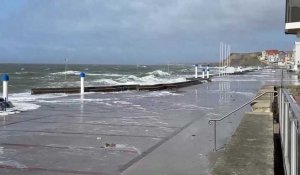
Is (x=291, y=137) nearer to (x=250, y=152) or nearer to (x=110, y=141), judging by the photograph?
(x=250, y=152)

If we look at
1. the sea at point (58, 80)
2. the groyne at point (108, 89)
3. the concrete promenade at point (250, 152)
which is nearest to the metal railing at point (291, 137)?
the concrete promenade at point (250, 152)

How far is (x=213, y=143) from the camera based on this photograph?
365 inches

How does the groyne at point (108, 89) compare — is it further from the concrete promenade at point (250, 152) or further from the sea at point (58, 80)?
the concrete promenade at point (250, 152)

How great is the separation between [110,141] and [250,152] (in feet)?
11.7

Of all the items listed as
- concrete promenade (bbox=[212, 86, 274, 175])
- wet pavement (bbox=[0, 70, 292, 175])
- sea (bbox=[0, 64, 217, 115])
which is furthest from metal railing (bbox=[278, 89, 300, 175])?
sea (bbox=[0, 64, 217, 115])

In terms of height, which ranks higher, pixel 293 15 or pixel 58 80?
pixel 293 15

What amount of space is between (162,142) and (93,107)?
7.60 metres

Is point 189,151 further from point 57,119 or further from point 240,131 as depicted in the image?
point 57,119

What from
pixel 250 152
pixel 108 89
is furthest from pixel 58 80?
pixel 250 152

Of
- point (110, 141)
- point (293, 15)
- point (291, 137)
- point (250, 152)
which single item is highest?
point (293, 15)

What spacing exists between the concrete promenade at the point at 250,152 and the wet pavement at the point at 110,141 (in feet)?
1.79

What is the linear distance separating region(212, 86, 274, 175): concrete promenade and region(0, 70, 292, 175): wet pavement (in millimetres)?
545

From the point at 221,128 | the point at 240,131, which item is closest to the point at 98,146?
the point at 240,131

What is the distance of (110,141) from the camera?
946 centimetres
